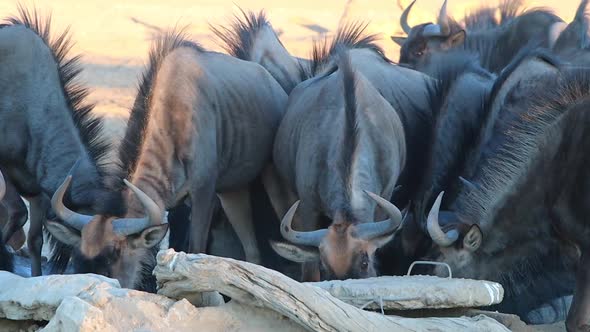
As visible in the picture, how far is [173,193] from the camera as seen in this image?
839cm

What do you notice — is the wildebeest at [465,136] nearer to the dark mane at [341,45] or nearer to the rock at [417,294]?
the dark mane at [341,45]

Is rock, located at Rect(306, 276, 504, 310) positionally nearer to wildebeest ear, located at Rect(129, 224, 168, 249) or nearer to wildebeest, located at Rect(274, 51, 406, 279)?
wildebeest, located at Rect(274, 51, 406, 279)

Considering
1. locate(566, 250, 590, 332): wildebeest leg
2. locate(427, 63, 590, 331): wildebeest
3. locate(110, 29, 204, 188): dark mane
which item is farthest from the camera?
locate(110, 29, 204, 188): dark mane

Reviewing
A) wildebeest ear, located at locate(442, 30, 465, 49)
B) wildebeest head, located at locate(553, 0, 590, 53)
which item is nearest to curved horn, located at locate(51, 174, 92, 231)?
wildebeest head, located at locate(553, 0, 590, 53)

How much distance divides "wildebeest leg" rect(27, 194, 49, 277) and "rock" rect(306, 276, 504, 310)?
3.57 m

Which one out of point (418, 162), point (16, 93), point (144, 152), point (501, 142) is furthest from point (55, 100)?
point (501, 142)

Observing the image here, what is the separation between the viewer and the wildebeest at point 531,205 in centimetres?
734

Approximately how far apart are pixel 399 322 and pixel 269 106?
438 cm

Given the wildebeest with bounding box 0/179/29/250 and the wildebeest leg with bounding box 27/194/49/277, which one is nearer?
the wildebeest leg with bounding box 27/194/49/277

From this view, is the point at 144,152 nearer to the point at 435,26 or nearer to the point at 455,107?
the point at 455,107

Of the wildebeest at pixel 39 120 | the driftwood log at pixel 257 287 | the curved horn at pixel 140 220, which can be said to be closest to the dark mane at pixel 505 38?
the wildebeest at pixel 39 120

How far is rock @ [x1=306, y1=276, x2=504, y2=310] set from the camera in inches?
228

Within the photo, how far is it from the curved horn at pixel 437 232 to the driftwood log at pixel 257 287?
2450 mm

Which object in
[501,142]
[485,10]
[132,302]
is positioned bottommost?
[485,10]
